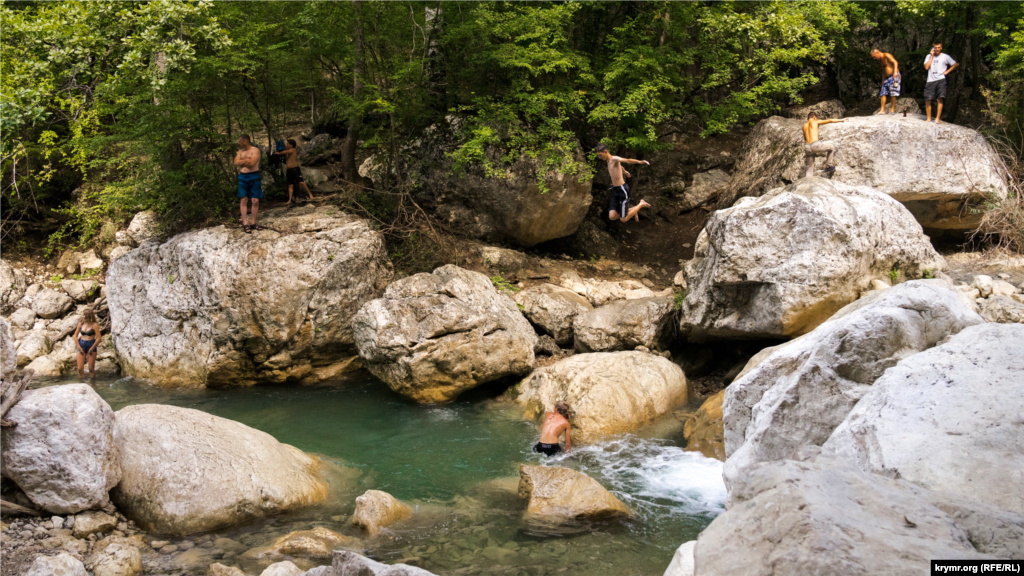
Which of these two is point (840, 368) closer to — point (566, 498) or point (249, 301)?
point (566, 498)

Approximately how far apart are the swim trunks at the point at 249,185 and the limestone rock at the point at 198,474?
18.6ft

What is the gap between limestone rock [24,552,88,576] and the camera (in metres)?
4.91

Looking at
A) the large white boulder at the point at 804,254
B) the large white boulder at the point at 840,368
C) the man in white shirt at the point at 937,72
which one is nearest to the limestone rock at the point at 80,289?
the large white boulder at the point at 804,254

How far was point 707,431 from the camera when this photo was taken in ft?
28.3

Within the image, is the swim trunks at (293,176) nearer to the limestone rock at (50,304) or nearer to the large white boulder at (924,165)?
the limestone rock at (50,304)

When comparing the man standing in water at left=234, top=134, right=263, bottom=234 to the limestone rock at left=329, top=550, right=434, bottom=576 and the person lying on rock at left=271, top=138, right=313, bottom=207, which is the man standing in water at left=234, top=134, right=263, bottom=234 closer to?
the person lying on rock at left=271, top=138, right=313, bottom=207

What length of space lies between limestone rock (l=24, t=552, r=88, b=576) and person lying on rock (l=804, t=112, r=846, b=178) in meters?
12.6

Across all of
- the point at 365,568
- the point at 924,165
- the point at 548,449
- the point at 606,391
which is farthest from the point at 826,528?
the point at 924,165

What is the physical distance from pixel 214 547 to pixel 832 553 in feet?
18.8

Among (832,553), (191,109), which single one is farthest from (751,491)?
(191,109)

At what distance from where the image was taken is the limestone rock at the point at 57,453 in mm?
5777

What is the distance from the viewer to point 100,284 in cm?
1492

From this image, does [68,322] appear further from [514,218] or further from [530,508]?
[530,508]

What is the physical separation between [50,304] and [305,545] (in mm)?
12096
